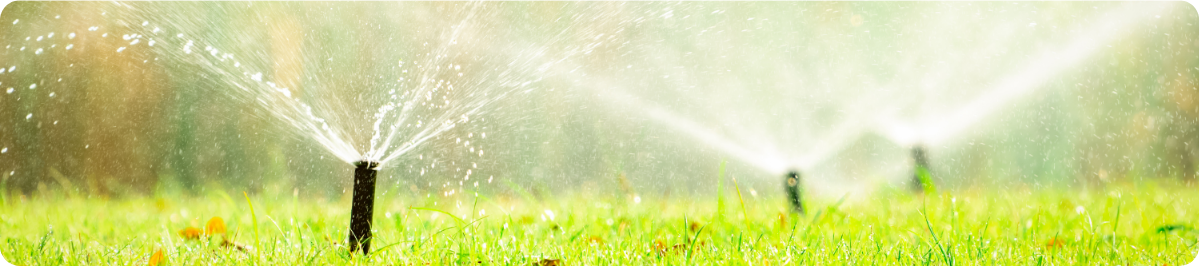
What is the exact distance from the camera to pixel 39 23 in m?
4.09

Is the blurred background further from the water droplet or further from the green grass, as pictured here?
the green grass

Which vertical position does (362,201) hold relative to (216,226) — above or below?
above

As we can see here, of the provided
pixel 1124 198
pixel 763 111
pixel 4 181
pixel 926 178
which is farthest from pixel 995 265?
pixel 4 181

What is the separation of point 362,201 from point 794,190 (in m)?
1.63

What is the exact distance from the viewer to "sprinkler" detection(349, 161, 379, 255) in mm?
1614

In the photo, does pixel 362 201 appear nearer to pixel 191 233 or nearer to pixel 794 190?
pixel 191 233

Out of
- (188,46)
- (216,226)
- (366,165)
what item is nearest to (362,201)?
(366,165)

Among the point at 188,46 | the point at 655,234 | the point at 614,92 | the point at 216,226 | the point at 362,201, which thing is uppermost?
the point at 362,201

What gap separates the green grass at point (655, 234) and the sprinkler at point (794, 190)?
0.05 metres

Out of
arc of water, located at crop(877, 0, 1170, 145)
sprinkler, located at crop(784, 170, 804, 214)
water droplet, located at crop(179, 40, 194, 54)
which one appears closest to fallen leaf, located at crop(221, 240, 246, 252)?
sprinkler, located at crop(784, 170, 804, 214)

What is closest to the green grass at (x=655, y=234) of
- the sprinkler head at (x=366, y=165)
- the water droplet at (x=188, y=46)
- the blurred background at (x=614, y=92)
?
the sprinkler head at (x=366, y=165)

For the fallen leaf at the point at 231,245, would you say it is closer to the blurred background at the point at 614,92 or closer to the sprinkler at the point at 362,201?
the sprinkler at the point at 362,201

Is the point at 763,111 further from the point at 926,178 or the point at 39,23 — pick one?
the point at 39,23

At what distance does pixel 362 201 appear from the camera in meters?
1.62
